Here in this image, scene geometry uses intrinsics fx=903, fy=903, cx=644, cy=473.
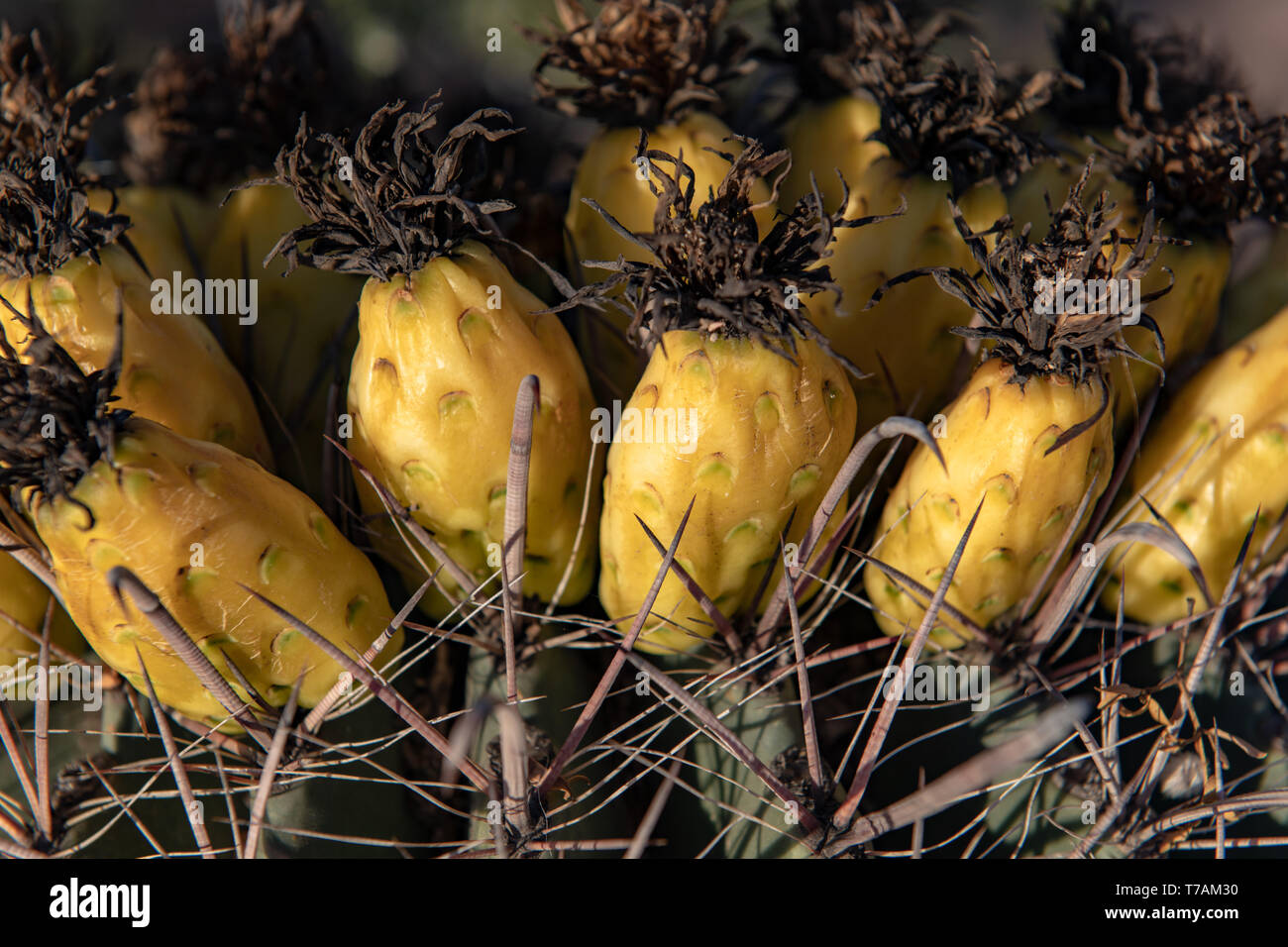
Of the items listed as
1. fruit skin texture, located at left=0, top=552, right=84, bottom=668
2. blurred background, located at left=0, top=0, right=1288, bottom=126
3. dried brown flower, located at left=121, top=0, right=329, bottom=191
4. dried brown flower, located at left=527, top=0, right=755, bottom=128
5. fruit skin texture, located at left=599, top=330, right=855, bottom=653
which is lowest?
fruit skin texture, located at left=0, top=552, right=84, bottom=668

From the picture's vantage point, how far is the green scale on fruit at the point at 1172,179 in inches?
30.3

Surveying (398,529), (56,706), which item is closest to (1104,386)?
(398,529)

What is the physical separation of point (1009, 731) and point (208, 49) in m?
1.28

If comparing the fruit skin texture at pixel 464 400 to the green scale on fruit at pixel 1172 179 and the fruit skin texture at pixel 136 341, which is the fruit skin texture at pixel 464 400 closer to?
the fruit skin texture at pixel 136 341

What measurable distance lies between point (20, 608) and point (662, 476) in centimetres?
53

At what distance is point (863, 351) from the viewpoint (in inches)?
32.2

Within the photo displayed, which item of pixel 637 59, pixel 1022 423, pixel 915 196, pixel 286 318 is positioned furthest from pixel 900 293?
pixel 286 318

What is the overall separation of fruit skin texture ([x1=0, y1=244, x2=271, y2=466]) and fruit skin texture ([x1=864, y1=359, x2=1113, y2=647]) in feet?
1.80

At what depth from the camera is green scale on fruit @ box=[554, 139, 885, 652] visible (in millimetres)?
592

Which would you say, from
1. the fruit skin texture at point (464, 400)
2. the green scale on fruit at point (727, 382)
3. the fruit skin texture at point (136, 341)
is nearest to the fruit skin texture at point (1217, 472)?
the green scale on fruit at point (727, 382)

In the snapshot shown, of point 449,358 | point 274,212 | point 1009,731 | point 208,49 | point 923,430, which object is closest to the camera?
point 923,430

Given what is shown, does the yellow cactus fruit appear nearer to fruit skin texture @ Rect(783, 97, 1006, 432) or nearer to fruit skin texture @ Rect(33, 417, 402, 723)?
fruit skin texture @ Rect(33, 417, 402, 723)

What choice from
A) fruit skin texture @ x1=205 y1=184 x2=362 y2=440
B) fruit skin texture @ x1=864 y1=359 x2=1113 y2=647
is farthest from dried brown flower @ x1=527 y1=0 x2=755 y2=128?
fruit skin texture @ x1=864 y1=359 x2=1113 y2=647
